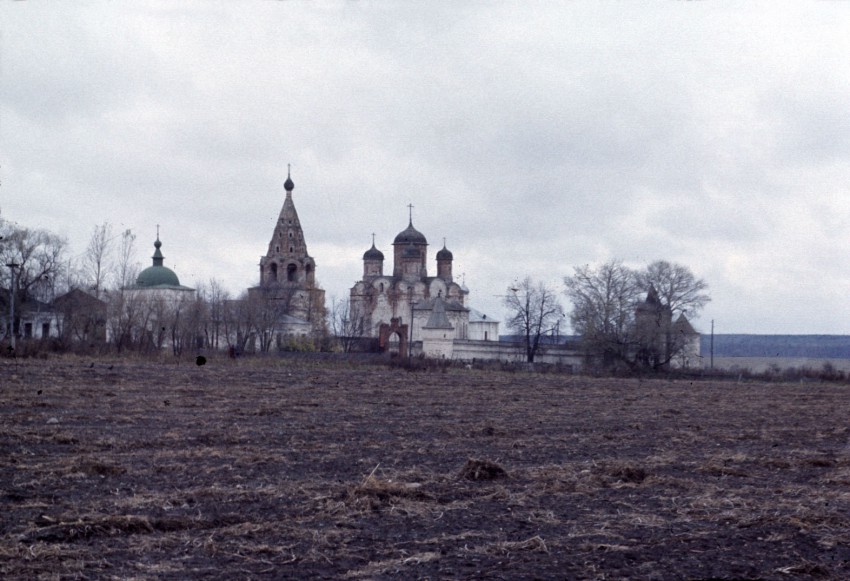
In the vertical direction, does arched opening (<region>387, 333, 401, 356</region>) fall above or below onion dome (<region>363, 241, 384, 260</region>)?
below

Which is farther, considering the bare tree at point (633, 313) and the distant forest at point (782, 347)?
the distant forest at point (782, 347)

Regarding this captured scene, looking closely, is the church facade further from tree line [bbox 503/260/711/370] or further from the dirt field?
the dirt field

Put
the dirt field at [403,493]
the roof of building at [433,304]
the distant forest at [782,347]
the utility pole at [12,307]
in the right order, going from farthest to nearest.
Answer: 1. the distant forest at [782,347]
2. the roof of building at [433,304]
3. the utility pole at [12,307]
4. the dirt field at [403,493]

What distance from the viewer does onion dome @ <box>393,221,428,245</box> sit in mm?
84938

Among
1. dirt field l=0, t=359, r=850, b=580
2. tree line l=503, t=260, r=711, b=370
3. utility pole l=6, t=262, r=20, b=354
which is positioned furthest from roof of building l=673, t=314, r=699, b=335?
dirt field l=0, t=359, r=850, b=580

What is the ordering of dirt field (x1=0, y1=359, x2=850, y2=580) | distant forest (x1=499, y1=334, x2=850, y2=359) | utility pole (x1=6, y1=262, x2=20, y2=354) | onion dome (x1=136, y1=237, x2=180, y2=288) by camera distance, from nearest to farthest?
dirt field (x1=0, y1=359, x2=850, y2=580)
utility pole (x1=6, y1=262, x2=20, y2=354)
onion dome (x1=136, y1=237, x2=180, y2=288)
distant forest (x1=499, y1=334, x2=850, y2=359)

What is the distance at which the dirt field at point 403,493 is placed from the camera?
7.05 metres

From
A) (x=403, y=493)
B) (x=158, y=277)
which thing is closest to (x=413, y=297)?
(x=158, y=277)

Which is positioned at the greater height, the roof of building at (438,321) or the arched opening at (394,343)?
the roof of building at (438,321)

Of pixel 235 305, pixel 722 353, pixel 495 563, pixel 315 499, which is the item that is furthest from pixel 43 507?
pixel 722 353

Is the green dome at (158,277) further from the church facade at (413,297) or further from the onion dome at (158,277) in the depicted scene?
the church facade at (413,297)

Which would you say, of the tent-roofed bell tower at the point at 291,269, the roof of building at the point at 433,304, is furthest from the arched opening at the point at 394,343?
the tent-roofed bell tower at the point at 291,269

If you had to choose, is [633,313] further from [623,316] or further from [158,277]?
[158,277]

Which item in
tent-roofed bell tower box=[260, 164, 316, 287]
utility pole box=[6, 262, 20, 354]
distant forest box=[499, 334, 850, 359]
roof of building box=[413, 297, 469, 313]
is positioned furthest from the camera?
distant forest box=[499, 334, 850, 359]
